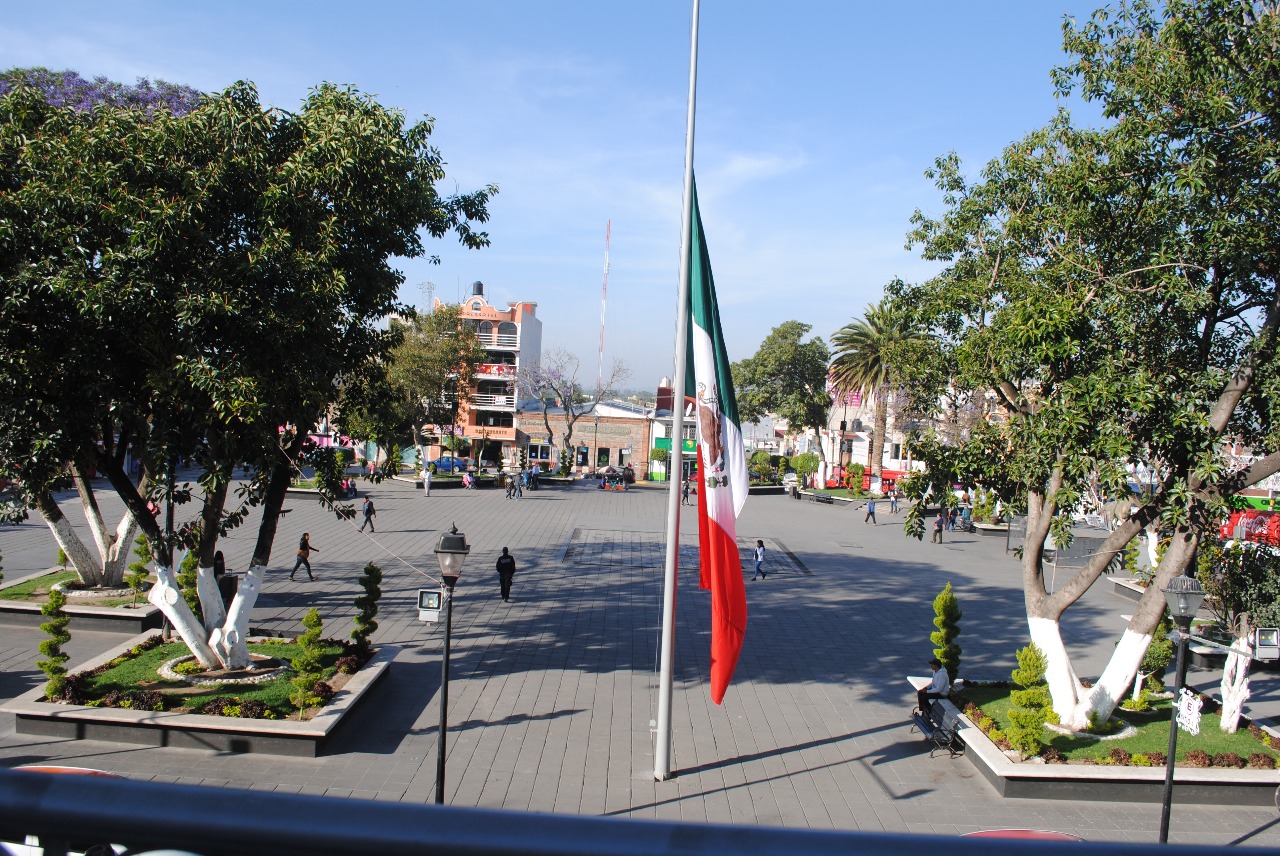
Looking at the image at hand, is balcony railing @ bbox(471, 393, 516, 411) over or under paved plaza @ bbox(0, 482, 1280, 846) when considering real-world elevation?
over

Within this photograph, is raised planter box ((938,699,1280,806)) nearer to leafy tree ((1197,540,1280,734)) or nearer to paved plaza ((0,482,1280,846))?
paved plaza ((0,482,1280,846))

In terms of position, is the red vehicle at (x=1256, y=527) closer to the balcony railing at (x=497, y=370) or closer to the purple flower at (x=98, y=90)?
the purple flower at (x=98, y=90)

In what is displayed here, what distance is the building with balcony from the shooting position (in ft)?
209

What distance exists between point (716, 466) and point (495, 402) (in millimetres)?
55341

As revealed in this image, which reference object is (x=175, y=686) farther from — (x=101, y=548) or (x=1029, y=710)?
(x=1029, y=710)

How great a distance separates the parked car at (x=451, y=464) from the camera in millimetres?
55312

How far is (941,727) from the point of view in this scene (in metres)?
12.6

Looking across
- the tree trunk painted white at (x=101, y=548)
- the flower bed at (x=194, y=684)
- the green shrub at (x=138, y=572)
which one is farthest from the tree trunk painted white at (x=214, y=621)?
the tree trunk painted white at (x=101, y=548)

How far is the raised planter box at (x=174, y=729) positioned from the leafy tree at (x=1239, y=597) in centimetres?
1243

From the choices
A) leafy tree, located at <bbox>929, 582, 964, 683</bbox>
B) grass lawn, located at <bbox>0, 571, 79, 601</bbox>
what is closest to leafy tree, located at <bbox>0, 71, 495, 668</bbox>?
grass lawn, located at <bbox>0, 571, 79, 601</bbox>

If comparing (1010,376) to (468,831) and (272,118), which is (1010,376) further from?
(468,831)

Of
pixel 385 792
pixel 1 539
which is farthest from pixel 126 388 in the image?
pixel 1 539

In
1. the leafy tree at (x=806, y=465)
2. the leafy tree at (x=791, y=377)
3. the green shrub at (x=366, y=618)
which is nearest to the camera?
the green shrub at (x=366, y=618)

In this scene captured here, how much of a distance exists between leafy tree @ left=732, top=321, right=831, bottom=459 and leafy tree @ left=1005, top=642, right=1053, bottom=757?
5031cm
